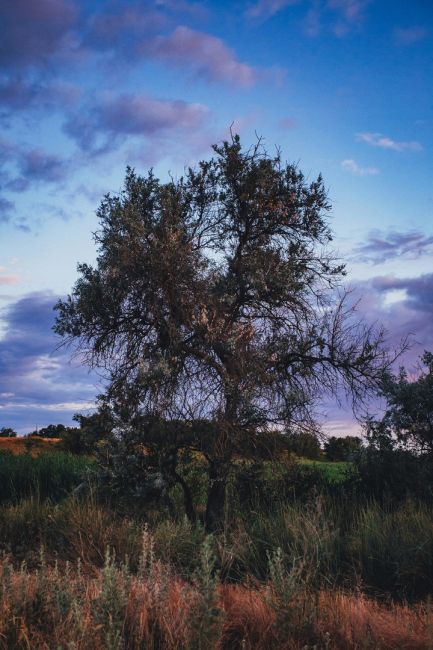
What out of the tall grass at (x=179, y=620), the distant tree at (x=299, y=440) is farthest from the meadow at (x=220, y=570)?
the distant tree at (x=299, y=440)

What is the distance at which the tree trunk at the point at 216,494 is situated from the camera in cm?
1208

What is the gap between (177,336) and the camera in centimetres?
1197

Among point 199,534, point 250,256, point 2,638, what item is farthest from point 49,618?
point 250,256

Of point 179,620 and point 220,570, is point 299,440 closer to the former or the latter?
point 220,570

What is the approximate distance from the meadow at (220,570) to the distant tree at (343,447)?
0.62m

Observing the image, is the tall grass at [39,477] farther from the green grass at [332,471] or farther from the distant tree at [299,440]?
the green grass at [332,471]

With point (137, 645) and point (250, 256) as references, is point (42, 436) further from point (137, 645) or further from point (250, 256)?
point (137, 645)

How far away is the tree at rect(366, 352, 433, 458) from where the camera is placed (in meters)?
13.3

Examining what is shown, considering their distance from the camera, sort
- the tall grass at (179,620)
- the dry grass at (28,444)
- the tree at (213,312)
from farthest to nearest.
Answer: the dry grass at (28,444)
the tree at (213,312)
the tall grass at (179,620)

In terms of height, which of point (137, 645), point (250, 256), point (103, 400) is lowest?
point (137, 645)

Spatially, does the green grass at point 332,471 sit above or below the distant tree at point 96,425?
below

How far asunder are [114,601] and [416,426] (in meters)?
10.2

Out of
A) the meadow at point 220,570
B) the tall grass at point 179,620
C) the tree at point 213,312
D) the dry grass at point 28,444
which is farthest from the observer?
the dry grass at point 28,444

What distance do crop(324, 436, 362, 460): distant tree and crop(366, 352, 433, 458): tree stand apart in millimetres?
572
